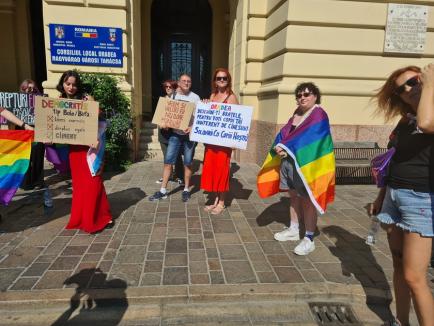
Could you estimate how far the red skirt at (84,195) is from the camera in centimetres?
400

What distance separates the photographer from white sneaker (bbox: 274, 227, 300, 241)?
3.99m

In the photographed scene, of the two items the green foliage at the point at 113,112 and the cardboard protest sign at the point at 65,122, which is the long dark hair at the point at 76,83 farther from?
the green foliage at the point at 113,112

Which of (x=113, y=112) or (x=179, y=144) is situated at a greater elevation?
(x=113, y=112)

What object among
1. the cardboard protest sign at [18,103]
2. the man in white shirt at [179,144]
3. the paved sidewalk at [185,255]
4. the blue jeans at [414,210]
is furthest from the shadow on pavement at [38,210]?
the blue jeans at [414,210]

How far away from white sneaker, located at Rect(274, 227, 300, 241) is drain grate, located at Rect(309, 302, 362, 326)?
1095 mm

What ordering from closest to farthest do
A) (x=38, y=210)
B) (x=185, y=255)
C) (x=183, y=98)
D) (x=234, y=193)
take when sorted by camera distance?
(x=185, y=255) < (x=38, y=210) < (x=183, y=98) < (x=234, y=193)

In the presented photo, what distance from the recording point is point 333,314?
2826 mm

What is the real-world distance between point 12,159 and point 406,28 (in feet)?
23.7

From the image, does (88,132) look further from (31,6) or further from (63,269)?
(31,6)

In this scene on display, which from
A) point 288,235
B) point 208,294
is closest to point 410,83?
point 208,294

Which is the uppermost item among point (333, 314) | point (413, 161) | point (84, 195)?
point (413, 161)

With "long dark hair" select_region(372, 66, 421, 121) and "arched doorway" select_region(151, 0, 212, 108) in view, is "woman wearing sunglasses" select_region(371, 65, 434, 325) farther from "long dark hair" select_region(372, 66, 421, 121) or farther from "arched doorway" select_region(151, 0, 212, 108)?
"arched doorway" select_region(151, 0, 212, 108)

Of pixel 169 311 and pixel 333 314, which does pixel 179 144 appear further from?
pixel 333 314

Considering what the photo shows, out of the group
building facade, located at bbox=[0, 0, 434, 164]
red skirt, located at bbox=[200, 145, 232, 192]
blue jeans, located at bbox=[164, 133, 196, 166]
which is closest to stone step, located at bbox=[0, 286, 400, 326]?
red skirt, located at bbox=[200, 145, 232, 192]
